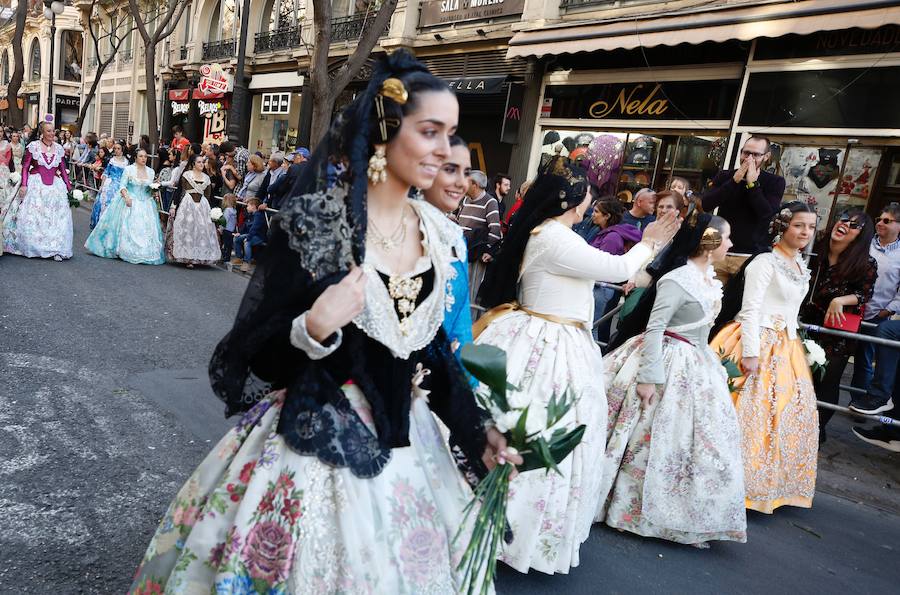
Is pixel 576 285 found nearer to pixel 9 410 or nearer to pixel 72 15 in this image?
pixel 9 410

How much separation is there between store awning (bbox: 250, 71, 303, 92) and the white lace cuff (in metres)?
20.5

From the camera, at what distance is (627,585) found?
3.18m

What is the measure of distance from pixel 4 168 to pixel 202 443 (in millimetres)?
9308

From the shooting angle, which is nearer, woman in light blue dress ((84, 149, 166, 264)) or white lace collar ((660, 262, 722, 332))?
white lace collar ((660, 262, 722, 332))

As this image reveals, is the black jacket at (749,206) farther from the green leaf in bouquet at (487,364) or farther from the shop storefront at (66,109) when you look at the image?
the shop storefront at (66,109)

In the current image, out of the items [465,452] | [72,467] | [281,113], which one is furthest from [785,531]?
[281,113]

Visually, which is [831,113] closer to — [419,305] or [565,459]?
[565,459]

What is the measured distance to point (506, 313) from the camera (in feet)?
11.0

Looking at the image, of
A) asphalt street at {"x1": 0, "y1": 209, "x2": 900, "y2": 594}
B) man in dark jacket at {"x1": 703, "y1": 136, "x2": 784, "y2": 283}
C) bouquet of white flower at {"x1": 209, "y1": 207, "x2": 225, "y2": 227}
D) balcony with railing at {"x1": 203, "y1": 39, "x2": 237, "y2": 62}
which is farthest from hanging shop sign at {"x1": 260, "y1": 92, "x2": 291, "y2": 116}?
man in dark jacket at {"x1": 703, "y1": 136, "x2": 784, "y2": 283}

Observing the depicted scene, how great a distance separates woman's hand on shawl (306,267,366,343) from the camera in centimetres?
158

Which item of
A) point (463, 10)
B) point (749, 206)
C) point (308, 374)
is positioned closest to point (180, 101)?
point (463, 10)

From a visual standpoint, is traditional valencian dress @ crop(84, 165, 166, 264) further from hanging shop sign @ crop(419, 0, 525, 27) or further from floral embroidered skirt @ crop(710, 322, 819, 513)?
floral embroidered skirt @ crop(710, 322, 819, 513)

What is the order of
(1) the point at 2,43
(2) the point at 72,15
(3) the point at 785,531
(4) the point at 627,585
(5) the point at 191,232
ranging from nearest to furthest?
(4) the point at 627,585
(3) the point at 785,531
(5) the point at 191,232
(2) the point at 72,15
(1) the point at 2,43

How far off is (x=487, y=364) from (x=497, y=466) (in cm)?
36
